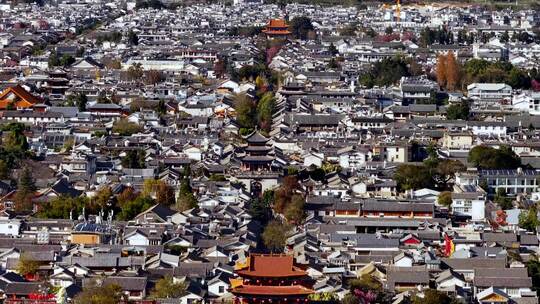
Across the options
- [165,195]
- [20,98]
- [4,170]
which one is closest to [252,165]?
[165,195]

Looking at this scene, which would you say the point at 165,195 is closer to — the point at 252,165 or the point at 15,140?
the point at 252,165

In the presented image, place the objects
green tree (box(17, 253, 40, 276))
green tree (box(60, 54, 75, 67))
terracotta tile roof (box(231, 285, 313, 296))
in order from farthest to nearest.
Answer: green tree (box(60, 54, 75, 67)) < green tree (box(17, 253, 40, 276)) < terracotta tile roof (box(231, 285, 313, 296))

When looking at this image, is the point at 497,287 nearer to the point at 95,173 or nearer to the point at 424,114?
→ the point at 95,173

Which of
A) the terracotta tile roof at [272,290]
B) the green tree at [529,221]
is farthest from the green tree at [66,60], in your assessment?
the terracotta tile roof at [272,290]

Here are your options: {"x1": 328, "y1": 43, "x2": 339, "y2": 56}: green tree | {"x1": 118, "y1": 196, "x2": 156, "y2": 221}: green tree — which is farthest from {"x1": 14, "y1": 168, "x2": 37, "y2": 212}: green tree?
{"x1": 328, "y1": 43, "x2": 339, "y2": 56}: green tree

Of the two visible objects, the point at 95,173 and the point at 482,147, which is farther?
the point at 482,147

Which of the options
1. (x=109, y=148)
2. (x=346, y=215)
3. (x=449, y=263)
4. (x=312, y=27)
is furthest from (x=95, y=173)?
(x=312, y=27)

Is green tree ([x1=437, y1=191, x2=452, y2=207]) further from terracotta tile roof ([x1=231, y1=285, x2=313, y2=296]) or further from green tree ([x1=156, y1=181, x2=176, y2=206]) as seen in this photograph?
terracotta tile roof ([x1=231, y1=285, x2=313, y2=296])
